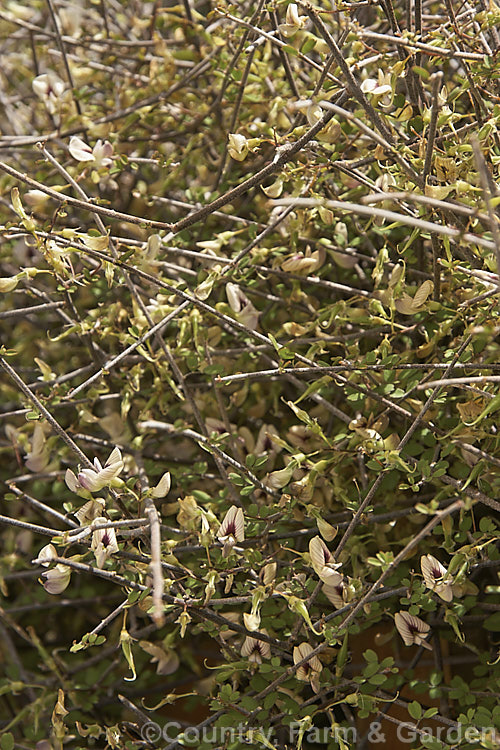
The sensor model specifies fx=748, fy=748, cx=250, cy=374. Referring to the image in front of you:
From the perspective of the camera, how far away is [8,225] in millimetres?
552

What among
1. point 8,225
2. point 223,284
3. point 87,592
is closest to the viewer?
point 8,225

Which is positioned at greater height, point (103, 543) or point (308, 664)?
point (103, 543)

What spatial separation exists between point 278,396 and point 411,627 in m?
0.23

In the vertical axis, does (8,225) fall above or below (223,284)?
above

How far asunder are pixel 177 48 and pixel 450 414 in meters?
0.51

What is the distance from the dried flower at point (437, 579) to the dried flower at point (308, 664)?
0.10 m

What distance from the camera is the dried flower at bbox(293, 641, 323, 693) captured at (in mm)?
542

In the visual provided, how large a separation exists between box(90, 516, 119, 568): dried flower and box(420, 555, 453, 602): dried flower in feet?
0.70

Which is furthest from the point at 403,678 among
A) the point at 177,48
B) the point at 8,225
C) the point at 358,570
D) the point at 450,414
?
the point at 177,48

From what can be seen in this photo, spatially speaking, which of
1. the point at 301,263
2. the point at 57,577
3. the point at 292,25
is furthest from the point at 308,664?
the point at 292,25

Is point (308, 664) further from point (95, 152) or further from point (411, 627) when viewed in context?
point (95, 152)

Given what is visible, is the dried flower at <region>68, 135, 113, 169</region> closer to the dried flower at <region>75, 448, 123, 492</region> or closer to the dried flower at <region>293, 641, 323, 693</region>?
the dried flower at <region>75, 448, 123, 492</region>

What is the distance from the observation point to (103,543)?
1.68 ft

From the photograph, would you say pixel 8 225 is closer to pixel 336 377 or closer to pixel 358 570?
pixel 336 377
